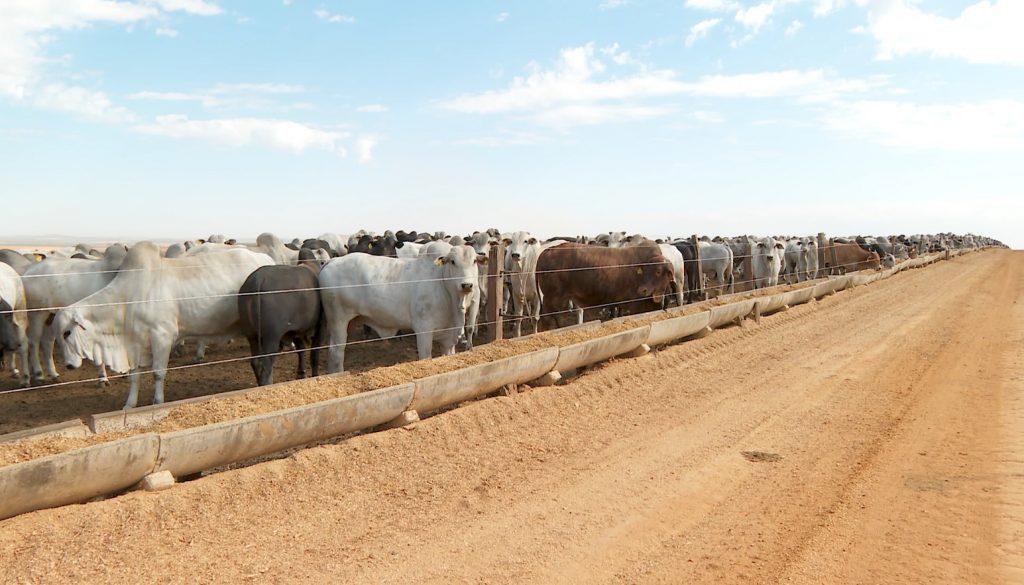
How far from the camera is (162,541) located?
3.93 m

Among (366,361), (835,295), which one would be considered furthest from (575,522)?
(835,295)

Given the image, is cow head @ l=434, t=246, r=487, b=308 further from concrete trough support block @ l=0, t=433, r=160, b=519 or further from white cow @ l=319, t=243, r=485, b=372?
concrete trough support block @ l=0, t=433, r=160, b=519

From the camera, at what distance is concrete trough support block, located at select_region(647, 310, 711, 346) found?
32.1ft

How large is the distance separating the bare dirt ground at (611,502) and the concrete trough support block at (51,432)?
1.01m

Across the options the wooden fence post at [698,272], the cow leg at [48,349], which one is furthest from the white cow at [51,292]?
the wooden fence post at [698,272]

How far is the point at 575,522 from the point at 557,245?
33.3 ft

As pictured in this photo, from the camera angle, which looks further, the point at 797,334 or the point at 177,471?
the point at 797,334

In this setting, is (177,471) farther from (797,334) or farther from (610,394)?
(797,334)

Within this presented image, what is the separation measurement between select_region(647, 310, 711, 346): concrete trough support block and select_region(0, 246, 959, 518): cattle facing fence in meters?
1.02

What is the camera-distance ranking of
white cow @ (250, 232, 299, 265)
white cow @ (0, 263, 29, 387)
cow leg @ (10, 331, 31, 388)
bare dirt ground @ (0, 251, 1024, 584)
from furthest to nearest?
white cow @ (250, 232, 299, 265)
cow leg @ (10, 331, 31, 388)
white cow @ (0, 263, 29, 387)
bare dirt ground @ (0, 251, 1024, 584)

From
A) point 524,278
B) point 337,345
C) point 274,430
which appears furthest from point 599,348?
point 524,278

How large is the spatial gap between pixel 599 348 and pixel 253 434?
15.1ft

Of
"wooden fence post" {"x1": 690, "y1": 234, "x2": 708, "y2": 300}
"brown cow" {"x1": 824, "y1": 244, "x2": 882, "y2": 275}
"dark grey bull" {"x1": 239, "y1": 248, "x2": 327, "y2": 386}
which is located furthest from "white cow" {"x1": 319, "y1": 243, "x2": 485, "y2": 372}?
"brown cow" {"x1": 824, "y1": 244, "x2": 882, "y2": 275}

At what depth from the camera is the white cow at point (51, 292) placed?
416 inches
